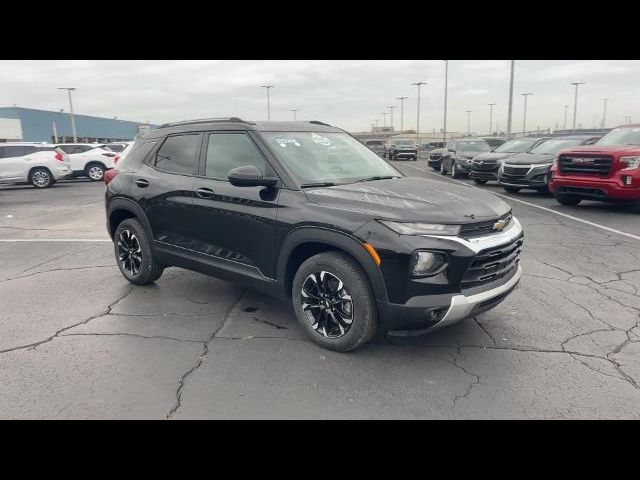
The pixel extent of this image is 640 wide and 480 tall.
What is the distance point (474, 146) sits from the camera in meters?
19.7

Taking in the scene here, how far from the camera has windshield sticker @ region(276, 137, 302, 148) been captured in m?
4.28

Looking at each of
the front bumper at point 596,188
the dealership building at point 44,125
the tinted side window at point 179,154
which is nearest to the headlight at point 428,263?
the tinted side window at point 179,154

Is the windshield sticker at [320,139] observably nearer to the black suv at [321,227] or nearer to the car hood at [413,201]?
the black suv at [321,227]

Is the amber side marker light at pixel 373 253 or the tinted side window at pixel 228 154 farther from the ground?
the tinted side window at pixel 228 154

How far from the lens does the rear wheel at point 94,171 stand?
20188 millimetres

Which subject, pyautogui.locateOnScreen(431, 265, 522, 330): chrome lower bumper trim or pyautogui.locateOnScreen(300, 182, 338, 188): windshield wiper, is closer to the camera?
pyautogui.locateOnScreen(431, 265, 522, 330): chrome lower bumper trim

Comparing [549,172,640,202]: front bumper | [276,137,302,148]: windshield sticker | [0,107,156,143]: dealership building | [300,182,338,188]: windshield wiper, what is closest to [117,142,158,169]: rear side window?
[276,137,302,148]: windshield sticker

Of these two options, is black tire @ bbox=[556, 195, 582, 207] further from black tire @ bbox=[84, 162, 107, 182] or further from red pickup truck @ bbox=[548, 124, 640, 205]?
black tire @ bbox=[84, 162, 107, 182]

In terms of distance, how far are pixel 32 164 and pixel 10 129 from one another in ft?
178

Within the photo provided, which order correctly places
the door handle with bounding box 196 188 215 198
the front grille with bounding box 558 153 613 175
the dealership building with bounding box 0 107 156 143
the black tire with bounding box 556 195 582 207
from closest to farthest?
the door handle with bounding box 196 188 215 198
the front grille with bounding box 558 153 613 175
the black tire with bounding box 556 195 582 207
the dealership building with bounding box 0 107 156 143

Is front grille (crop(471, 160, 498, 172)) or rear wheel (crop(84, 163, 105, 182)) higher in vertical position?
front grille (crop(471, 160, 498, 172))

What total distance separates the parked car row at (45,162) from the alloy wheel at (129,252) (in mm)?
14756

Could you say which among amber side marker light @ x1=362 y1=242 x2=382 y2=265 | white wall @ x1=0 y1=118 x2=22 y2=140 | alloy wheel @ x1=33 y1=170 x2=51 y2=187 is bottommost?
alloy wheel @ x1=33 y1=170 x2=51 y2=187

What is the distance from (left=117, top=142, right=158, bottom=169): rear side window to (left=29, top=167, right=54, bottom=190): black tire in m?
15.2
